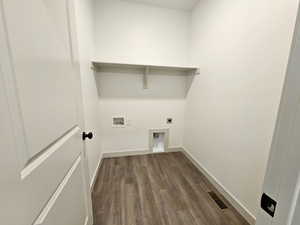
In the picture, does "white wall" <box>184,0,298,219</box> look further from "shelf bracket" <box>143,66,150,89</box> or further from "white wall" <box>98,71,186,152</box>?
"shelf bracket" <box>143,66,150,89</box>

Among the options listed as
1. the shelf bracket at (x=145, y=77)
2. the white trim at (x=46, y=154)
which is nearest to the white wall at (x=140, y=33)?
the shelf bracket at (x=145, y=77)

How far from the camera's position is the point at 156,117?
260cm

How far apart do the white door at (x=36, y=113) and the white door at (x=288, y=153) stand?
2.44 feet

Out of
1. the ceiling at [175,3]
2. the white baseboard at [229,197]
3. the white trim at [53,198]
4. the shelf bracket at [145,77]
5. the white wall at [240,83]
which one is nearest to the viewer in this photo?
the white trim at [53,198]

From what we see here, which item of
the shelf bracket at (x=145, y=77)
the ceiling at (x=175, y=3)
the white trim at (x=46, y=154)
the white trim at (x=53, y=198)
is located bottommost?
the white trim at (x=53, y=198)

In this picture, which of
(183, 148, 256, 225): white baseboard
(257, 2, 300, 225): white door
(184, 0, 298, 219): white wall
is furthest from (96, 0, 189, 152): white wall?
(257, 2, 300, 225): white door

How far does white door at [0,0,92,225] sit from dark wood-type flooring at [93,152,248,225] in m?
0.79

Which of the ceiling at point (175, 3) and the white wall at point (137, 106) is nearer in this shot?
the ceiling at point (175, 3)

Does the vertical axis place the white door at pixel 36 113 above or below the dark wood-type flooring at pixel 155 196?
above

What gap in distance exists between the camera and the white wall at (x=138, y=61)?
→ 218 centimetres

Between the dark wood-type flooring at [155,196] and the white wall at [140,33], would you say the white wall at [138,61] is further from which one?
the dark wood-type flooring at [155,196]

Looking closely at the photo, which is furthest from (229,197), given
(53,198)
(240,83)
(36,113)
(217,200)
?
(36,113)

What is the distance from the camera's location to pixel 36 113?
0.47m

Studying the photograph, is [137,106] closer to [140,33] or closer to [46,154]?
[140,33]
